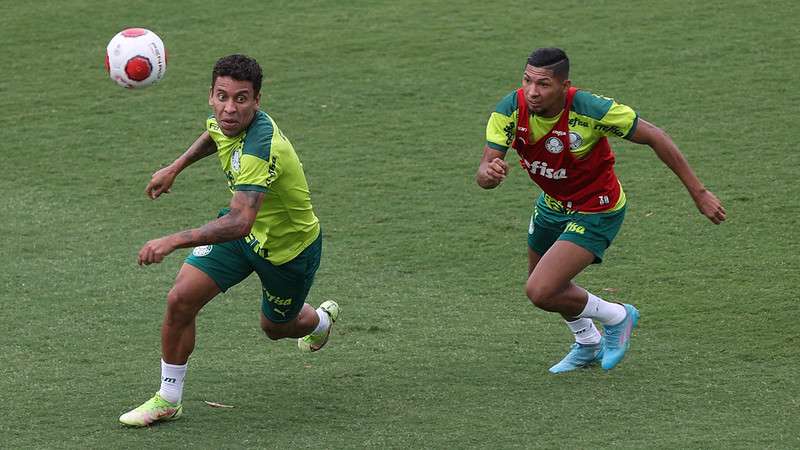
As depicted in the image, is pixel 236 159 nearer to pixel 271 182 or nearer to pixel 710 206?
pixel 271 182

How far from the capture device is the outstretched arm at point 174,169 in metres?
6.51

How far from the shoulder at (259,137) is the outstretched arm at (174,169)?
0.56 m

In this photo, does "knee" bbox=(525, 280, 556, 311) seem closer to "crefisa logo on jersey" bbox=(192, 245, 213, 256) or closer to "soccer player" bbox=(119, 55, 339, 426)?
"soccer player" bbox=(119, 55, 339, 426)

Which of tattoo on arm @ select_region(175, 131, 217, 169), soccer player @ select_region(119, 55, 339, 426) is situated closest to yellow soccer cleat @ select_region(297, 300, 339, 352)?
soccer player @ select_region(119, 55, 339, 426)

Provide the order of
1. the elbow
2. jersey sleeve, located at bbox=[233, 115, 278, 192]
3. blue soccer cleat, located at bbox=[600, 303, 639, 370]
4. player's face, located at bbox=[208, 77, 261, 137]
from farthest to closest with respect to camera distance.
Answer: blue soccer cleat, located at bbox=[600, 303, 639, 370]
player's face, located at bbox=[208, 77, 261, 137]
jersey sleeve, located at bbox=[233, 115, 278, 192]
the elbow

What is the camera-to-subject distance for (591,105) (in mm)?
6707

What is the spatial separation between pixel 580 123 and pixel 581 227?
1.92 ft

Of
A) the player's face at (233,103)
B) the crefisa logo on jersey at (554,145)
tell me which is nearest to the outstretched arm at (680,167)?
the crefisa logo on jersey at (554,145)

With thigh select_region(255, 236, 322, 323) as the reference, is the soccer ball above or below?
above

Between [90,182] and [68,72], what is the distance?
305 centimetres

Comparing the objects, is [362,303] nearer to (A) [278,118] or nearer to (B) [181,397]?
(B) [181,397]

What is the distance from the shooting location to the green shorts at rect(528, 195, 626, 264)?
687cm

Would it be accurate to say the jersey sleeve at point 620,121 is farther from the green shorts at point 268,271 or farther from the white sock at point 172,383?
the white sock at point 172,383

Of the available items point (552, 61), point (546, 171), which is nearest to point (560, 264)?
point (546, 171)
